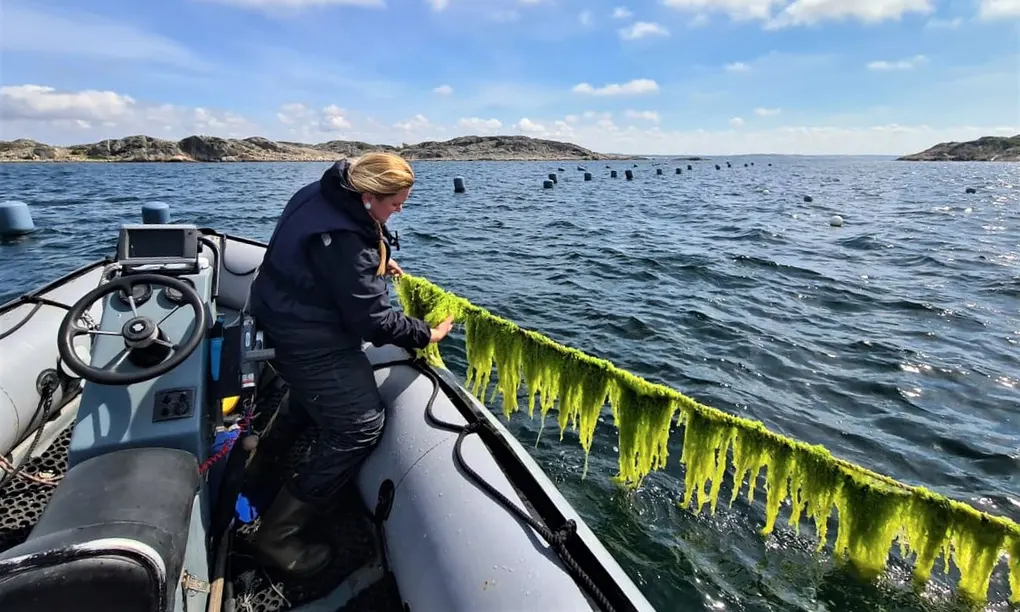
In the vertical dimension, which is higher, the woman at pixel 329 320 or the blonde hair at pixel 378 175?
the blonde hair at pixel 378 175

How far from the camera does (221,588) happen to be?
3.17 m

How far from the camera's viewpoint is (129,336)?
115 inches

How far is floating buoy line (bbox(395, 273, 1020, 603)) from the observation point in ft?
9.85

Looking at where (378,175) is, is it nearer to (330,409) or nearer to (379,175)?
(379,175)

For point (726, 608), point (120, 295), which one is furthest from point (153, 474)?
point (726, 608)

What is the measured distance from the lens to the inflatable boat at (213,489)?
2000mm

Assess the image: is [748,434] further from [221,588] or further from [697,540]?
[221,588]

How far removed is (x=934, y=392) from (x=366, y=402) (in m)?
7.60

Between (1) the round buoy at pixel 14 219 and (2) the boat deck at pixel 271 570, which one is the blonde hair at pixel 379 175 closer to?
(2) the boat deck at pixel 271 570

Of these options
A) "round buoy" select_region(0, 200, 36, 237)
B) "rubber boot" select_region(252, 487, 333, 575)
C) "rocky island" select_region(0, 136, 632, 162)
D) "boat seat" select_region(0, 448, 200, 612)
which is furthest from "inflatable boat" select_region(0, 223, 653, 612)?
"rocky island" select_region(0, 136, 632, 162)

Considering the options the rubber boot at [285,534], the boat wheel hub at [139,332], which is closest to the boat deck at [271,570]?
the rubber boot at [285,534]

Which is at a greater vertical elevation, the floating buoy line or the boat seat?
the boat seat

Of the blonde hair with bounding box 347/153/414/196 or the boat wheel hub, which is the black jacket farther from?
the boat wheel hub

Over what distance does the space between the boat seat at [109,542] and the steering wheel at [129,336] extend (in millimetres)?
430
